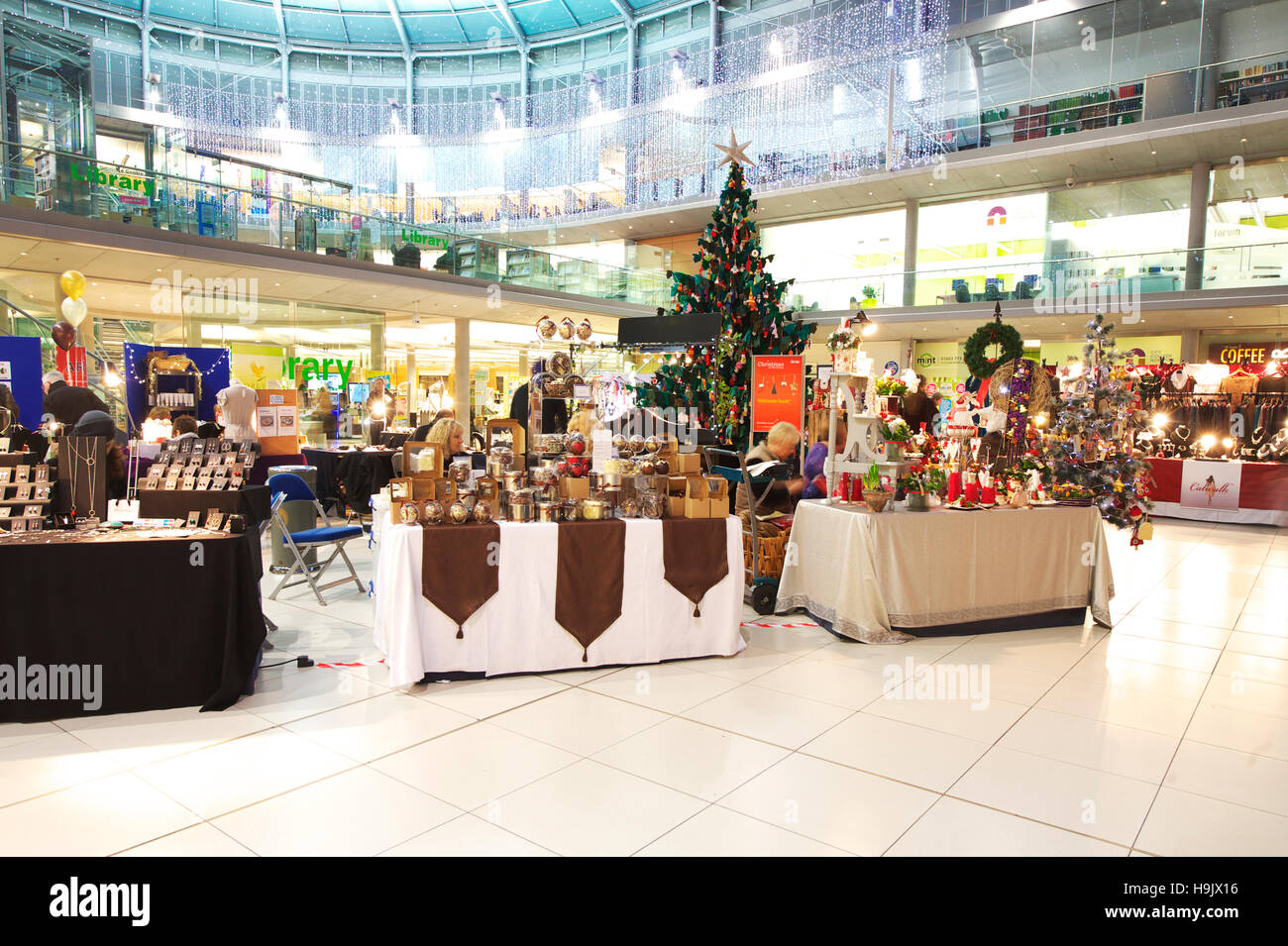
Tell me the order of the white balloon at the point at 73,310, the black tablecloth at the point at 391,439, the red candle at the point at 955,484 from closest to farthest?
the red candle at the point at 955,484
the white balloon at the point at 73,310
the black tablecloth at the point at 391,439

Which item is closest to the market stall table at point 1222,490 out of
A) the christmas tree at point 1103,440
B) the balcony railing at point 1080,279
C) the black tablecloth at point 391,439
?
the balcony railing at point 1080,279

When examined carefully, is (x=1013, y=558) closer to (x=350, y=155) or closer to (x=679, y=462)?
(x=679, y=462)

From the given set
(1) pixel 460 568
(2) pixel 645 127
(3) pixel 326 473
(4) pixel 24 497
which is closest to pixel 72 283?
(3) pixel 326 473

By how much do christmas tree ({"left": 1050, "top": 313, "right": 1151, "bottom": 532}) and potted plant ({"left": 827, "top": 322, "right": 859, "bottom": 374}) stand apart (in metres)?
1.44

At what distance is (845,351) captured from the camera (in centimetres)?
541

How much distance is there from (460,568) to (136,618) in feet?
4.27

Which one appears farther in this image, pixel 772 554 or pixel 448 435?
pixel 772 554

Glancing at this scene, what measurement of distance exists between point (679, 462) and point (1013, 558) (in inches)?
87.4

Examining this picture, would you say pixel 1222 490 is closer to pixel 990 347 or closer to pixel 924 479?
pixel 990 347

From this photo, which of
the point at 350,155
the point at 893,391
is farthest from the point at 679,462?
the point at 350,155

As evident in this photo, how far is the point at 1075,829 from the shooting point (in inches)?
96.8

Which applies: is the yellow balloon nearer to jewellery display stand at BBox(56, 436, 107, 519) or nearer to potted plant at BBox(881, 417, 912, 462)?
jewellery display stand at BBox(56, 436, 107, 519)

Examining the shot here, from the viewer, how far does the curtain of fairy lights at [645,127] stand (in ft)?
55.8

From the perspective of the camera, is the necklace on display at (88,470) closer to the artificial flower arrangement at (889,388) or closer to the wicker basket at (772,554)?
the wicker basket at (772,554)
